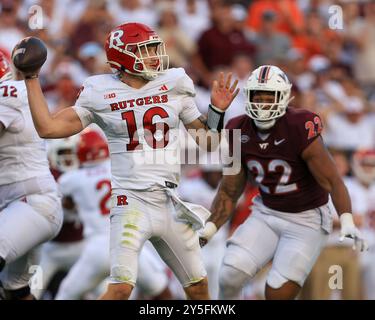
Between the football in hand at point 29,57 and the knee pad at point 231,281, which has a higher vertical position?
the football in hand at point 29,57

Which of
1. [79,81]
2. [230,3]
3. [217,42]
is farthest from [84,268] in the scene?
[230,3]

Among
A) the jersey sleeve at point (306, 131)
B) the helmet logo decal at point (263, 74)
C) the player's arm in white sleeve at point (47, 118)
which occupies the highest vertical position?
the player's arm in white sleeve at point (47, 118)

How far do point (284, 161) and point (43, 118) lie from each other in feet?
5.49

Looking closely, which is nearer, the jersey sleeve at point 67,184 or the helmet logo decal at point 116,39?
the helmet logo decal at point 116,39

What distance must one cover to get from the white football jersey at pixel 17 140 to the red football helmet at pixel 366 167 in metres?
4.77

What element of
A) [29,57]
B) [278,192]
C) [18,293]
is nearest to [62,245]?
[18,293]

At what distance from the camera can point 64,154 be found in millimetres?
8742

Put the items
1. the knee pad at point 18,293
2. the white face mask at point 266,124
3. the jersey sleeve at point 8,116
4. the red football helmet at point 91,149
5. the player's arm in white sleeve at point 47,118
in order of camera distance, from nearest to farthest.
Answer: the player's arm in white sleeve at point 47,118 → the jersey sleeve at point 8,116 → the white face mask at point 266,124 → the knee pad at point 18,293 → the red football helmet at point 91,149

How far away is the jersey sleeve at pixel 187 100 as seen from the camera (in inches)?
245

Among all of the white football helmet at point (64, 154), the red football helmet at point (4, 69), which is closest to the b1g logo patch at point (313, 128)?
the red football helmet at point (4, 69)

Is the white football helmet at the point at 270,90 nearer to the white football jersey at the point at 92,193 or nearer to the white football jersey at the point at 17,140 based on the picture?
the white football jersey at the point at 17,140

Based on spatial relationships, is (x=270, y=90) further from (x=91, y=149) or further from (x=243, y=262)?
(x=91, y=149)

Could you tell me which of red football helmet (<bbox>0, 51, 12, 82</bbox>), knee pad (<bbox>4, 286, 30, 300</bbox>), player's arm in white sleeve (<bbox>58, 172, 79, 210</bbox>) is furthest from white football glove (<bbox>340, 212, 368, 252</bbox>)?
player's arm in white sleeve (<bbox>58, 172, 79, 210</bbox>)

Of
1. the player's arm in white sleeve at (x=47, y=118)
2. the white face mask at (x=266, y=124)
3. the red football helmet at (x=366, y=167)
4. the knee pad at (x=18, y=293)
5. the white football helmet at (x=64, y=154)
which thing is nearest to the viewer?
the player's arm in white sleeve at (x=47, y=118)
